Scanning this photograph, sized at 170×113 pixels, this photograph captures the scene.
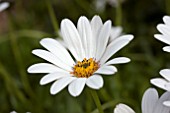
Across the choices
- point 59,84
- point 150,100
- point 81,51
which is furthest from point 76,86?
point 81,51

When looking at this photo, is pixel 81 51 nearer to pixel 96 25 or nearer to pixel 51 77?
pixel 96 25

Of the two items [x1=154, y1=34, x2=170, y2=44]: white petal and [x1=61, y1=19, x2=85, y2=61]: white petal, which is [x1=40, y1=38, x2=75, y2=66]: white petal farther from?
[x1=154, y1=34, x2=170, y2=44]: white petal

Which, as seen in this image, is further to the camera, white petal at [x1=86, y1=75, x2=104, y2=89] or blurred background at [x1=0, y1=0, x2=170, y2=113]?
blurred background at [x1=0, y1=0, x2=170, y2=113]

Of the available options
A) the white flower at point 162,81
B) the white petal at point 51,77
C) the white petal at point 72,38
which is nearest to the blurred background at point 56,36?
the white petal at point 72,38

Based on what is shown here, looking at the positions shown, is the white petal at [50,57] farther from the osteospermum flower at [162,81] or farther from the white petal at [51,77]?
the osteospermum flower at [162,81]

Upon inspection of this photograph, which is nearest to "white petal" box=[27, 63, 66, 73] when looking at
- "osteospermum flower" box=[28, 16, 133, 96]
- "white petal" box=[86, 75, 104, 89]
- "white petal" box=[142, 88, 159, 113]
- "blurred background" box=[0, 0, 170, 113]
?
"osteospermum flower" box=[28, 16, 133, 96]

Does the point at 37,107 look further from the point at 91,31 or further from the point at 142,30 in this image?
the point at 142,30

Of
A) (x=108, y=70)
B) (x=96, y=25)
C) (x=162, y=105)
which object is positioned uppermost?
(x=96, y=25)
